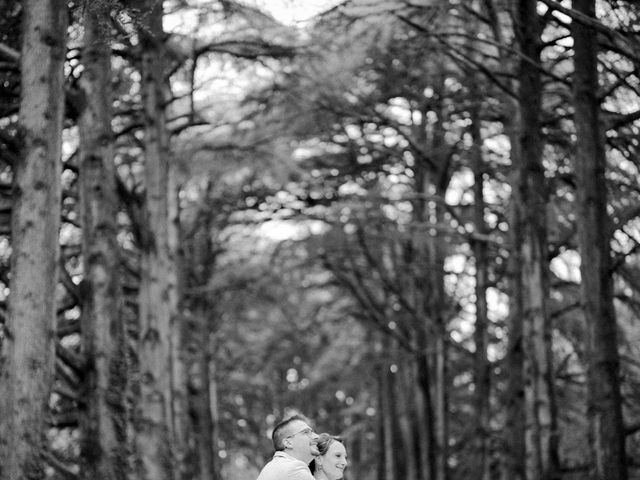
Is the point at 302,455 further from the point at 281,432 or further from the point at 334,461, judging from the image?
the point at 334,461

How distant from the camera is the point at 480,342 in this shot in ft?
65.3

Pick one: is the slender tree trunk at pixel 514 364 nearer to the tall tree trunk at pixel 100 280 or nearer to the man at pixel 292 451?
the tall tree trunk at pixel 100 280

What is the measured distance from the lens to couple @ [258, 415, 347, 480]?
279 inches

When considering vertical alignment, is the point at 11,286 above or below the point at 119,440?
above

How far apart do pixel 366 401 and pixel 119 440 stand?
25.3 meters

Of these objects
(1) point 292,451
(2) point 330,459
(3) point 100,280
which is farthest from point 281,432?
(3) point 100,280

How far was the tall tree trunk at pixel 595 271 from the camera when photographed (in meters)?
11.6

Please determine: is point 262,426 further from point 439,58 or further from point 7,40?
point 7,40

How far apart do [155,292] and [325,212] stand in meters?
7.10

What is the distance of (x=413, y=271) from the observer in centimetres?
2359

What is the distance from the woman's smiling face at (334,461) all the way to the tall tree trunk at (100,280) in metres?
4.50

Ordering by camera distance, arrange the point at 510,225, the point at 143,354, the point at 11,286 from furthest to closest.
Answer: the point at 510,225 < the point at 143,354 < the point at 11,286

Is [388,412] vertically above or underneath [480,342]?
underneath

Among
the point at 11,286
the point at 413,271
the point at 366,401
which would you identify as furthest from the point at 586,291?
the point at 366,401
